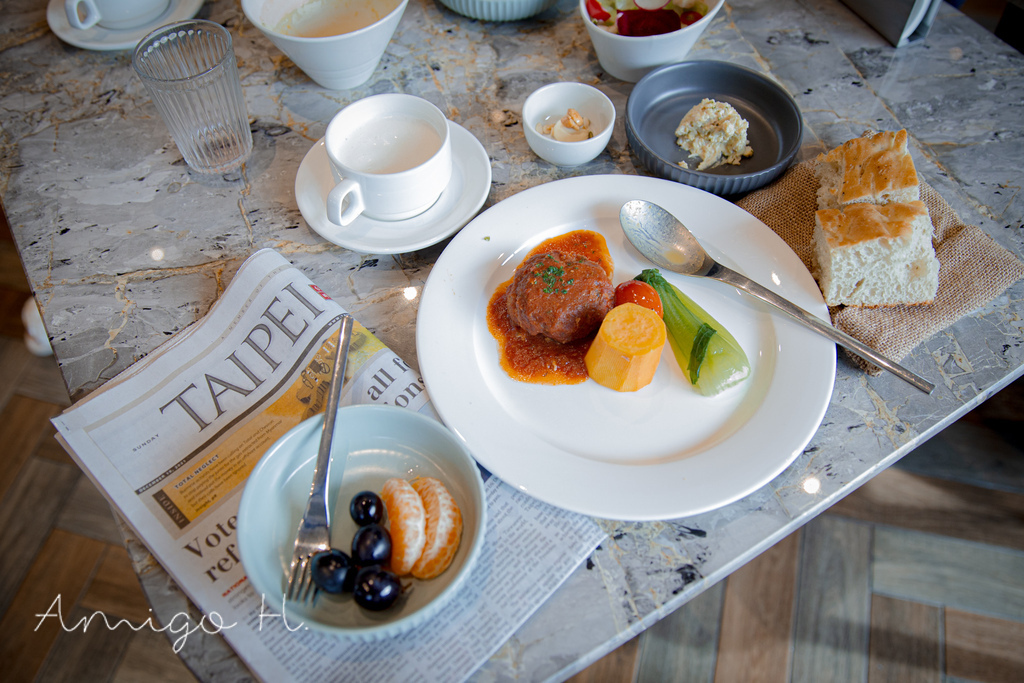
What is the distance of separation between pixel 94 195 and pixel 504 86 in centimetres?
109

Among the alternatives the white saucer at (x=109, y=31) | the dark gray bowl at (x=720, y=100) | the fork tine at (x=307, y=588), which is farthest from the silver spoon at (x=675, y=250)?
the white saucer at (x=109, y=31)

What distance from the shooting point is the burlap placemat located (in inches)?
46.9

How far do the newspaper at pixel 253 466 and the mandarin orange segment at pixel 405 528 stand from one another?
0.12 meters


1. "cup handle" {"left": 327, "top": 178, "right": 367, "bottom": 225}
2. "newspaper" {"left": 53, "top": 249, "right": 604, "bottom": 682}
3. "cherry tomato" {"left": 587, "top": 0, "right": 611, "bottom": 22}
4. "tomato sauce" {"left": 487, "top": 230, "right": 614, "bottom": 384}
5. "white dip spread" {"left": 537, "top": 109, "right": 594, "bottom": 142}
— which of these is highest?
"cherry tomato" {"left": 587, "top": 0, "right": 611, "bottom": 22}

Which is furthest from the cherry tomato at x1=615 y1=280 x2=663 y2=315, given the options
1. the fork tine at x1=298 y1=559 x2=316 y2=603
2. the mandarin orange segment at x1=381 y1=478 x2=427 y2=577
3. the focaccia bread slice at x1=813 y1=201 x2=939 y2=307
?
the fork tine at x1=298 y1=559 x2=316 y2=603

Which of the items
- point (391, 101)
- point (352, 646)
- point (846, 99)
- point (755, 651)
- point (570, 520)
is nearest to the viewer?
point (352, 646)

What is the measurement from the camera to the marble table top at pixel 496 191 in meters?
1.00

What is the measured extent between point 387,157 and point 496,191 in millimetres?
279

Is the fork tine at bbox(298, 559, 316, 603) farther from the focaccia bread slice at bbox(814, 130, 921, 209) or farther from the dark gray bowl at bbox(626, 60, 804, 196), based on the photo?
the focaccia bread slice at bbox(814, 130, 921, 209)

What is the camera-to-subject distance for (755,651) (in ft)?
5.99

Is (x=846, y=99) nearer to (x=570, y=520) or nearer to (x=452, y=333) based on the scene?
(x=452, y=333)

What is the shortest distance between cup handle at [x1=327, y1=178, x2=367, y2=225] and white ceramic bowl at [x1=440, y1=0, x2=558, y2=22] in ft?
2.94

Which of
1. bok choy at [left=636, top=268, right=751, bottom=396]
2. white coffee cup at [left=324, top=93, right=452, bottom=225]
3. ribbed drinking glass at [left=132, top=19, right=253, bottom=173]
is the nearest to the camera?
bok choy at [left=636, top=268, right=751, bottom=396]

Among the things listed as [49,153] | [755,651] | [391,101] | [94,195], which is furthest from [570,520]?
[49,153]
